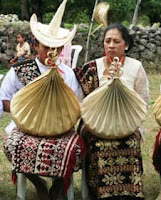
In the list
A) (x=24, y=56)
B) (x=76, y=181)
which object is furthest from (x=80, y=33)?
(x=76, y=181)

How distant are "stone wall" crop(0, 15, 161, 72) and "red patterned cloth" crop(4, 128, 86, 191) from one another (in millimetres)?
10243

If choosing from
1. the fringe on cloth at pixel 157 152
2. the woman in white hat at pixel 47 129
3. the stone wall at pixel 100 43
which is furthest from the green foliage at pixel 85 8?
the woman in white hat at pixel 47 129

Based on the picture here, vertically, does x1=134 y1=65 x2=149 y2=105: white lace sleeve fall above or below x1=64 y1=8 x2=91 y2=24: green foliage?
above

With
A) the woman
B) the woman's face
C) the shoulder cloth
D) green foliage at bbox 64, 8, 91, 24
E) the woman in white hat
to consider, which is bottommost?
green foliage at bbox 64, 8, 91, 24

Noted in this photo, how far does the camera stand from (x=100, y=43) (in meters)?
13.8

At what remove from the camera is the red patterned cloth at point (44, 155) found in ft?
11.3

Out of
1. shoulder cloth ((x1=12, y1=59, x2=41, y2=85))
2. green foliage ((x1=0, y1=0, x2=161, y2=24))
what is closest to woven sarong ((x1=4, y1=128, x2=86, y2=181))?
shoulder cloth ((x1=12, y1=59, x2=41, y2=85))

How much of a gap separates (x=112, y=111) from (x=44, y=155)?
24.6 inches

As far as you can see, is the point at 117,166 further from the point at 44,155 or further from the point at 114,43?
the point at 114,43

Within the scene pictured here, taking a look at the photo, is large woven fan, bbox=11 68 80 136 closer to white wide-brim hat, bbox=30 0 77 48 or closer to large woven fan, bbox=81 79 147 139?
large woven fan, bbox=81 79 147 139

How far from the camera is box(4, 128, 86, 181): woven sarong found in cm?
343

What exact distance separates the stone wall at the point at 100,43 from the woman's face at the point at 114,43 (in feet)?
31.7

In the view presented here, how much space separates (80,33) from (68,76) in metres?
10.2

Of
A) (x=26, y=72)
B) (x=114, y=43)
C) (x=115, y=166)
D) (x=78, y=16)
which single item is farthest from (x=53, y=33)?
(x=78, y=16)
